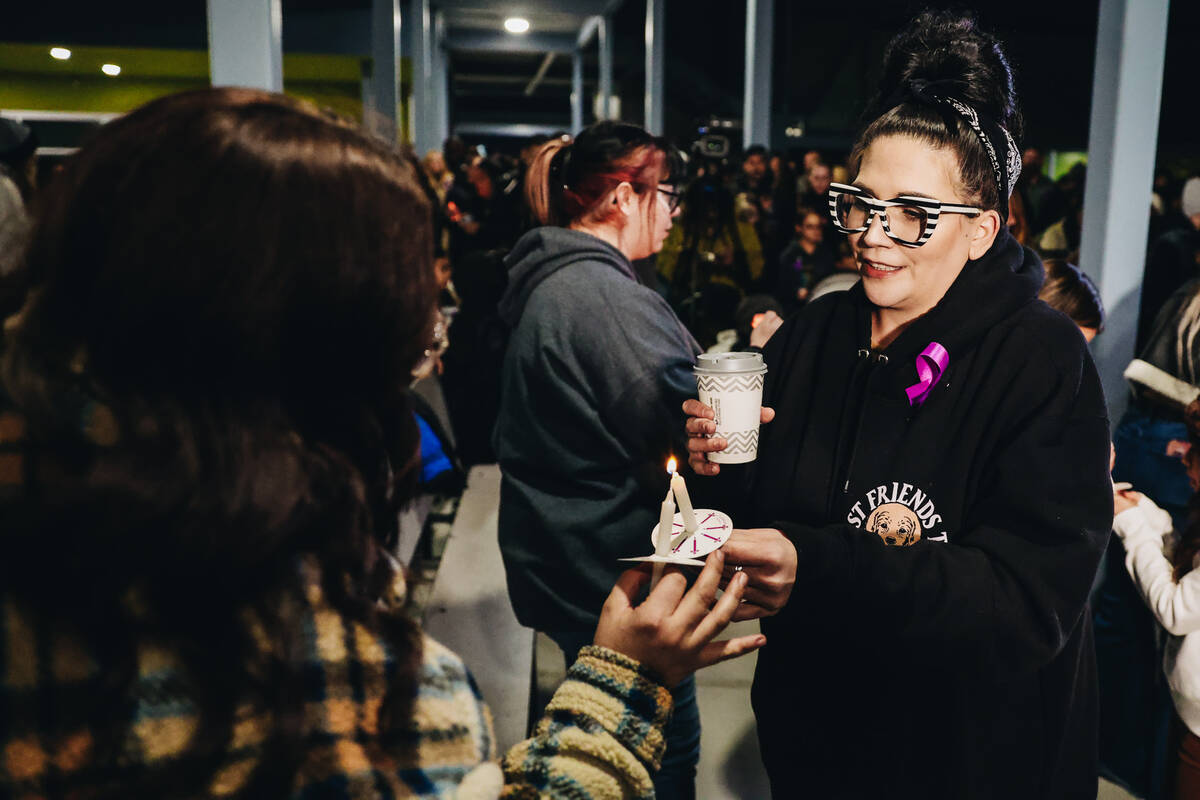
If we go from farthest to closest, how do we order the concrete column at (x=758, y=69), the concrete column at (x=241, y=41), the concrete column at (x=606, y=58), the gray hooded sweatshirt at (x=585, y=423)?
the concrete column at (x=606, y=58)
the concrete column at (x=758, y=69)
the concrete column at (x=241, y=41)
the gray hooded sweatshirt at (x=585, y=423)

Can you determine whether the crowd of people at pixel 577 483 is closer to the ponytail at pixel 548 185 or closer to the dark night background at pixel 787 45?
the ponytail at pixel 548 185

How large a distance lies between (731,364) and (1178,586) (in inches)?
54.6

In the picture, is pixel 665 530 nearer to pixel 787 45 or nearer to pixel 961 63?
pixel 961 63

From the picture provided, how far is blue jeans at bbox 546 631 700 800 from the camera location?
80.0 inches

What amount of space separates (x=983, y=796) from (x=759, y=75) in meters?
10.1

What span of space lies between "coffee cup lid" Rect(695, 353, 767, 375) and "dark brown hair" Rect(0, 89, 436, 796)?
803 millimetres

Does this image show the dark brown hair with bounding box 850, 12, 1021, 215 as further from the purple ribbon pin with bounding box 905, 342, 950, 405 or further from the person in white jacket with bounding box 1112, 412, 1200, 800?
the person in white jacket with bounding box 1112, 412, 1200, 800

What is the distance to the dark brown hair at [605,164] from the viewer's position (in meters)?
2.22

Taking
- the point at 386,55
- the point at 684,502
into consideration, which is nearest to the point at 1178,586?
the point at 684,502

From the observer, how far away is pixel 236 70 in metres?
2.79

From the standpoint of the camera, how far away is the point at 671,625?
1.01 metres

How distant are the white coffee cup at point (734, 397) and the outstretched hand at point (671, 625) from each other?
15.9 inches

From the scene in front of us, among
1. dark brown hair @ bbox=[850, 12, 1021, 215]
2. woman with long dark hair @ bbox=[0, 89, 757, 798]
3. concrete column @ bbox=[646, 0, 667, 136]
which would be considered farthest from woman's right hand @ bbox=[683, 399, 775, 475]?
concrete column @ bbox=[646, 0, 667, 136]

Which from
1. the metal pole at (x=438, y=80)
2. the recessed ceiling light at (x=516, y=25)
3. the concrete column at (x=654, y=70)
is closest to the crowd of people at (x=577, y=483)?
the concrete column at (x=654, y=70)
